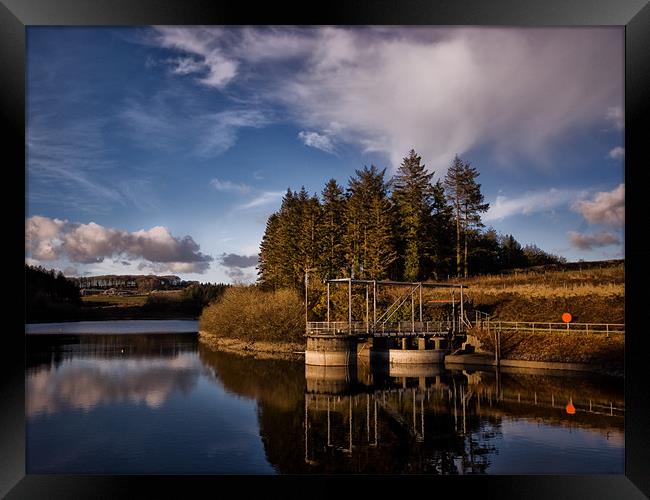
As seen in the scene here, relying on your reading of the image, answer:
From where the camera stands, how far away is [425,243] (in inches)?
2131

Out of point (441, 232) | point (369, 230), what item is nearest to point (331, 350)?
point (369, 230)

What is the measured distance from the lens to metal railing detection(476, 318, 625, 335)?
34.2 metres

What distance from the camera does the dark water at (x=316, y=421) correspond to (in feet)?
55.1

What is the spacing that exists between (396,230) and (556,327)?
19.4 metres

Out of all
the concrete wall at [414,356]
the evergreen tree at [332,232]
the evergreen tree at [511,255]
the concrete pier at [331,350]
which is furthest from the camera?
the evergreen tree at [511,255]

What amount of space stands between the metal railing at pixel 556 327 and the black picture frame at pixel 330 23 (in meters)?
20.3

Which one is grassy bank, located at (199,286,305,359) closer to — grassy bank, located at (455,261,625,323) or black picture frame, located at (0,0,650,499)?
grassy bank, located at (455,261,625,323)

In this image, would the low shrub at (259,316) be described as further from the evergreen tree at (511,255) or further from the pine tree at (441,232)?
the evergreen tree at (511,255)

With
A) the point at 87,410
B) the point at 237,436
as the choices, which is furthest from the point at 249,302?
the point at 237,436

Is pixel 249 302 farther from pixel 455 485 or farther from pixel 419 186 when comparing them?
pixel 455 485

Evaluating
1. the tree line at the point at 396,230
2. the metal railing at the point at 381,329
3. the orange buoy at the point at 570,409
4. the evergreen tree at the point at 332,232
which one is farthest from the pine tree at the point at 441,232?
the orange buoy at the point at 570,409

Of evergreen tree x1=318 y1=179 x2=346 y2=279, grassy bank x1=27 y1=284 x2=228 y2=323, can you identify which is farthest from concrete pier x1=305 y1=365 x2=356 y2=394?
grassy bank x1=27 y1=284 x2=228 y2=323

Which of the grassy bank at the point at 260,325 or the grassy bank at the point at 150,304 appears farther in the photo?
the grassy bank at the point at 150,304

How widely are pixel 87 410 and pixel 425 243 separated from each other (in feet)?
120
